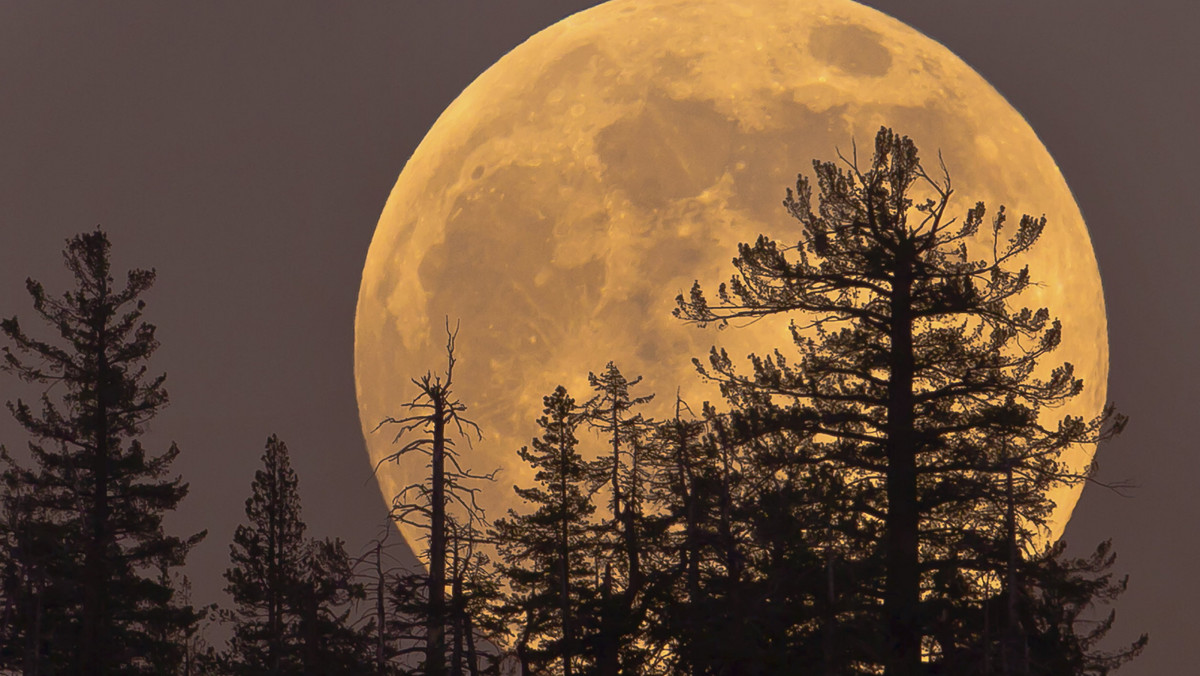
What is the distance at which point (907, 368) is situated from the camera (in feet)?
88.5

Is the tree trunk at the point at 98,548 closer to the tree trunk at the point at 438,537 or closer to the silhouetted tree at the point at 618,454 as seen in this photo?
the tree trunk at the point at 438,537

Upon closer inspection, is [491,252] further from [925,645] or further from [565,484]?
[925,645]

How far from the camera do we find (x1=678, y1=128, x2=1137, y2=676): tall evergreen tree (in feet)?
87.2

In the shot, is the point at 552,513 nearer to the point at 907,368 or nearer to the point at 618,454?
the point at 618,454

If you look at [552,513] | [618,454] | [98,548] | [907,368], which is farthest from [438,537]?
[98,548]

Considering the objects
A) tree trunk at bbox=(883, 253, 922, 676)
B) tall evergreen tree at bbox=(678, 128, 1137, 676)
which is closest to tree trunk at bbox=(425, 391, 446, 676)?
tall evergreen tree at bbox=(678, 128, 1137, 676)

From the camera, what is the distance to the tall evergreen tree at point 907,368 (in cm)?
2659

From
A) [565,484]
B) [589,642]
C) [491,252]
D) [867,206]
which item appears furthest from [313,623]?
[867,206]

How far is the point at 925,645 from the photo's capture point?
88.4 ft

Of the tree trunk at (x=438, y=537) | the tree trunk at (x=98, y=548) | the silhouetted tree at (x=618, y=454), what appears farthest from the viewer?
the tree trunk at (x=98, y=548)

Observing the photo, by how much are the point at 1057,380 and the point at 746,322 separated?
258 inches

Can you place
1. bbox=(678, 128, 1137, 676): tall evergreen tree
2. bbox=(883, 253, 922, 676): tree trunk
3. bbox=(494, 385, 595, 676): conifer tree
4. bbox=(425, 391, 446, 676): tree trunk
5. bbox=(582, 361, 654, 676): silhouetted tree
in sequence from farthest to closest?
1. bbox=(494, 385, 595, 676): conifer tree
2. bbox=(582, 361, 654, 676): silhouetted tree
3. bbox=(425, 391, 446, 676): tree trunk
4. bbox=(678, 128, 1137, 676): tall evergreen tree
5. bbox=(883, 253, 922, 676): tree trunk

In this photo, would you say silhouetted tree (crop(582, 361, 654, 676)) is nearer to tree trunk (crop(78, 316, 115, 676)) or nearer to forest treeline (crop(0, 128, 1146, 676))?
forest treeline (crop(0, 128, 1146, 676))

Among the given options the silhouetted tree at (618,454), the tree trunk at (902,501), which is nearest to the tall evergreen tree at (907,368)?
the tree trunk at (902,501)
